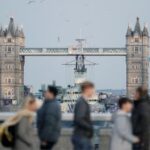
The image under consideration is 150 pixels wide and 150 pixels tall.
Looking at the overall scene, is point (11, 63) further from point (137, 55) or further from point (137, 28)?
point (137, 28)

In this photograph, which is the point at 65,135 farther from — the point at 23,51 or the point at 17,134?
the point at 23,51

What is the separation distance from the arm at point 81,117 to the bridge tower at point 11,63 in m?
122

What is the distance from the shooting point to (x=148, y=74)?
5384 inches

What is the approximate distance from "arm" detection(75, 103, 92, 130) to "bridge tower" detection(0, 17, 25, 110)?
400 feet

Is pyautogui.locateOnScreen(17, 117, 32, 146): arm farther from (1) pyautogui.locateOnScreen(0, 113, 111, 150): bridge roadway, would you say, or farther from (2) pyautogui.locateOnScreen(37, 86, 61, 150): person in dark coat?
(1) pyautogui.locateOnScreen(0, 113, 111, 150): bridge roadway

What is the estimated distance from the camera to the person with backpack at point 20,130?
8.88 meters

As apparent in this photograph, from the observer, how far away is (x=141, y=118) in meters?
9.64

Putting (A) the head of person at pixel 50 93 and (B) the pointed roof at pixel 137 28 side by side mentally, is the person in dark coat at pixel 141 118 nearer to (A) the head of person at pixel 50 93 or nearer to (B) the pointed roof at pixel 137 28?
(A) the head of person at pixel 50 93

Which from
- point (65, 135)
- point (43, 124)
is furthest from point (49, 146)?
point (65, 135)

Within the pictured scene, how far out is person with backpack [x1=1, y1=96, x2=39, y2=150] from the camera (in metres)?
8.88

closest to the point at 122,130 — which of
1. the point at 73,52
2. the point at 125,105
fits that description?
the point at 125,105

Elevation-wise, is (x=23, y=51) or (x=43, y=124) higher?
(x=23, y=51)

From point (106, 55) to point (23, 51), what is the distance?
59.5 feet

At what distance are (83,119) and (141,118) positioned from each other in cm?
81
